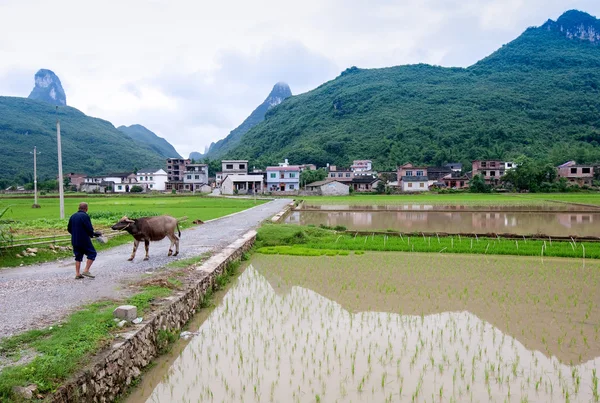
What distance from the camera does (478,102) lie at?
10125cm

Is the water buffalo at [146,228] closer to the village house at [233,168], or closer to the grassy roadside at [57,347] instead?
the grassy roadside at [57,347]

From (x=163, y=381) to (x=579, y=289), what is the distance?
9.16 m

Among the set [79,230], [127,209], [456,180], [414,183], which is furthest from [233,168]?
[79,230]

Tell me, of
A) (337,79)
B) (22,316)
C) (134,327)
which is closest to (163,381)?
(134,327)

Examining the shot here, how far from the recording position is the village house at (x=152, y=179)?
7706 centimetres

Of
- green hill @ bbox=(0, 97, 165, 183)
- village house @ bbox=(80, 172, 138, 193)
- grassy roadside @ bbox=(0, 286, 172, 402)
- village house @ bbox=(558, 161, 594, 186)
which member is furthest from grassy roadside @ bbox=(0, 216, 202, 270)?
green hill @ bbox=(0, 97, 165, 183)

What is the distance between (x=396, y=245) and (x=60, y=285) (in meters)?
11.1

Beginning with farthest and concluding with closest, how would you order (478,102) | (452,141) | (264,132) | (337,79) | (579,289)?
1. (337,79)
2. (264,132)
3. (478,102)
4. (452,141)
5. (579,289)

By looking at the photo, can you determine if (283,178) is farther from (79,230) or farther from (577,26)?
(577,26)

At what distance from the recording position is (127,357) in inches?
190

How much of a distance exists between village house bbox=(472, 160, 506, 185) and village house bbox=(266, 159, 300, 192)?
96.0 ft

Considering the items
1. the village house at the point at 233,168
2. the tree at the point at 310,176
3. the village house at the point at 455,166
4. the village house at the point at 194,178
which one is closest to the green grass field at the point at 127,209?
the tree at the point at 310,176

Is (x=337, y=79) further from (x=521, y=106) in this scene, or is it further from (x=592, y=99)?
(x=592, y=99)

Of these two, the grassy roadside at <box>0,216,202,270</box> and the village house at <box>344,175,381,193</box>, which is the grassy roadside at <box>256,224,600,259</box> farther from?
the village house at <box>344,175,381,193</box>
